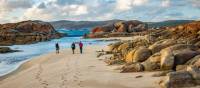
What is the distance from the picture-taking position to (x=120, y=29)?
441 ft

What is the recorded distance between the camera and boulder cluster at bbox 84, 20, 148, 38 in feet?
421

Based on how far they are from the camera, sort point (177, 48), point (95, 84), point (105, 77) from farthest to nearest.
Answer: point (177, 48) < point (105, 77) < point (95, 84)

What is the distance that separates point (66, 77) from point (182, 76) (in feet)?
24.8

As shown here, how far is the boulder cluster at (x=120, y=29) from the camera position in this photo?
421 feet

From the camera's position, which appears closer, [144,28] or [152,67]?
[152,67]

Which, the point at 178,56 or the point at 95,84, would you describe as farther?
the point at 178,56

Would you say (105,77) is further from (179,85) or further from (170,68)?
(179,85)

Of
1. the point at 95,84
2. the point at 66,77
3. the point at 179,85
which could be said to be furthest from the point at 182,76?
the point at 66,77

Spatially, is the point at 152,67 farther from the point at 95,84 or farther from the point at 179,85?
the point at 179,85

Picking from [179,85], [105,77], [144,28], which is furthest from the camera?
[144,28]

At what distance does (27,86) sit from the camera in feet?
64.9

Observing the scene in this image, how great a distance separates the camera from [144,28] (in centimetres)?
13825

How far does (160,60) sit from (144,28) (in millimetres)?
116907

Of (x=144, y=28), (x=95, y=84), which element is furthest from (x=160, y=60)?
(x=144, y=28)
